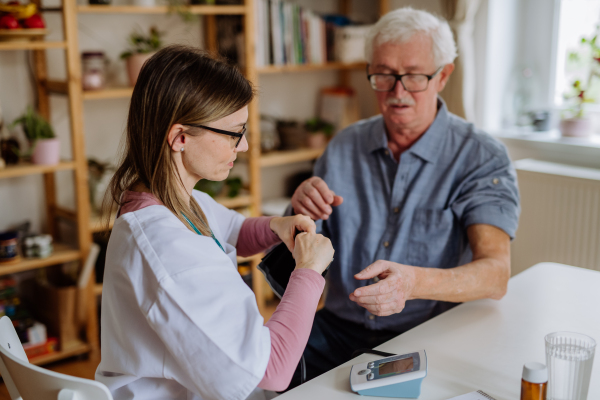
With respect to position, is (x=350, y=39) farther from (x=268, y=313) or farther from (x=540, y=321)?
(x=540, y=321)

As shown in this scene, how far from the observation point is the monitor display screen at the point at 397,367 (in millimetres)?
1086

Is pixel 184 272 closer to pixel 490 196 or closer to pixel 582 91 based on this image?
pixel 490 196

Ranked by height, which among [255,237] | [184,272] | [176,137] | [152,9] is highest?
[152,9]

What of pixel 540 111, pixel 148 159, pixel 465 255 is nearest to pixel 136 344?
pixel 148 159

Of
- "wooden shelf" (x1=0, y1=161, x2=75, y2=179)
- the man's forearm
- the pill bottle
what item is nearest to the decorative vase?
the man's forearm

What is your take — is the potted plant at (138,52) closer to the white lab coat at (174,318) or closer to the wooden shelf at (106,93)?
the wooden shelf at (106,93)

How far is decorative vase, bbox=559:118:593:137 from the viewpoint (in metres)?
2.73

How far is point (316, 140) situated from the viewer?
11.1 ft

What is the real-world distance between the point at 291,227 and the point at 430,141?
63 centimetres

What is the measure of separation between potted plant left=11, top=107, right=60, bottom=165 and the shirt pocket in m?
1.63

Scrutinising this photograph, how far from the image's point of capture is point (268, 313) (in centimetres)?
323

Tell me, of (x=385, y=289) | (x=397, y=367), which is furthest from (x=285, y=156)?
(x=397, y=367)

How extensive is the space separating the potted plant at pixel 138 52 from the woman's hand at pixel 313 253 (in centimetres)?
170

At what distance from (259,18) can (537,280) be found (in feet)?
6.65
